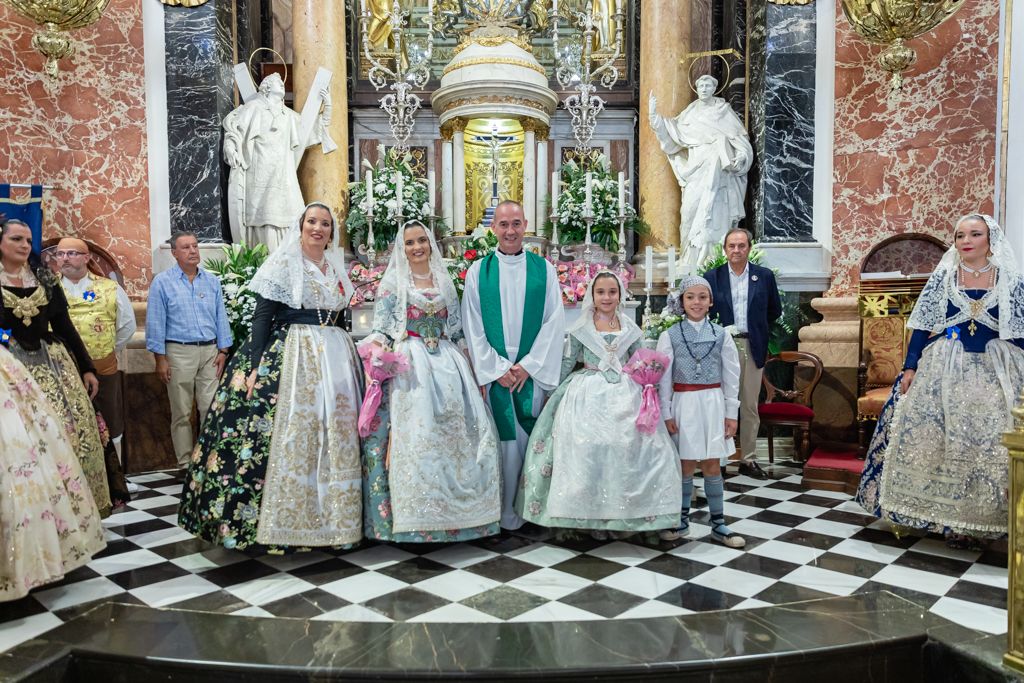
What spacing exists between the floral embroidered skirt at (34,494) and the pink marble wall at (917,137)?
647 centimetres

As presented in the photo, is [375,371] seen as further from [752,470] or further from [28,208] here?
A: [752,470]

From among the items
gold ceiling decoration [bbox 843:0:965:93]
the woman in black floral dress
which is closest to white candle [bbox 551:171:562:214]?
gold ceiling decoration [bbox 843:0:965:93]

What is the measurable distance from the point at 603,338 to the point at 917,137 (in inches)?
179

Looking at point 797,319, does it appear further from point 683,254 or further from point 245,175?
point 245,175

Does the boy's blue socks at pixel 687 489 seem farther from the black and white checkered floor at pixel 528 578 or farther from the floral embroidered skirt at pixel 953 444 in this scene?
the floral embroidered skirt at pixel 953 444

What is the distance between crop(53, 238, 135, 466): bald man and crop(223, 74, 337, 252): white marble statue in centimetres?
197

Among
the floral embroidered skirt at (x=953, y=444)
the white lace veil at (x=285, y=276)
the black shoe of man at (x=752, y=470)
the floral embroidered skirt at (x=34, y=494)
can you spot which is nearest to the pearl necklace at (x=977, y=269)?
the floral embroidered skirt at (x=953, y=444)

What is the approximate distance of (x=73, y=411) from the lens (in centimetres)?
393

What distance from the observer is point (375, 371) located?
3.81 metres

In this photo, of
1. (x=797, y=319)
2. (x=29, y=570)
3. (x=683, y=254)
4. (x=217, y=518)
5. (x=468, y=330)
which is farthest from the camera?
(x=683, y=254)

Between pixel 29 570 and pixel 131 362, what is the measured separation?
3.54 meters

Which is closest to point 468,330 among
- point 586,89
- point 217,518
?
point 217,518

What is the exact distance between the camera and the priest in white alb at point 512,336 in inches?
168

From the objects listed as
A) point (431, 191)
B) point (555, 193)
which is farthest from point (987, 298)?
point (431, 191)
